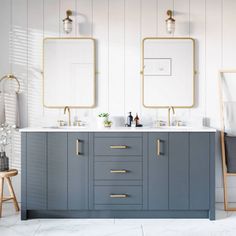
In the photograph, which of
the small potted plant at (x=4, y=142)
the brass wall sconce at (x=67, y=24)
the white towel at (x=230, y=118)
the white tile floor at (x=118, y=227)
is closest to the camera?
the white tile floor at (x=118, y=227)

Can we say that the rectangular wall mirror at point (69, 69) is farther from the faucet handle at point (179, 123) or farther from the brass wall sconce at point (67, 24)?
the faucet handle at point (179, 123)

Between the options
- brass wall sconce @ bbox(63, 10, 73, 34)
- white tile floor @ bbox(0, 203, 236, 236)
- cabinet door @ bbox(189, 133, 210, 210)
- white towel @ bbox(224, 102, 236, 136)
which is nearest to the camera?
white tile floor @ bbox(0, 203, 236, 236)

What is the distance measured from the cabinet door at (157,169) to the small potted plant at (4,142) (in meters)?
1.47

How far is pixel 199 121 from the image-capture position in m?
3.96

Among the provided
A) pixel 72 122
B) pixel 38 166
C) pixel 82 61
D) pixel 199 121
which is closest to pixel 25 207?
pixel 38 166

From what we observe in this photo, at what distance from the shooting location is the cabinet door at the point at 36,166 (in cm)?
346

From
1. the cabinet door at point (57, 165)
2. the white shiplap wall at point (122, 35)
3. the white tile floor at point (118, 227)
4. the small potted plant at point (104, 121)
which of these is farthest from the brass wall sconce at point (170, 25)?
the white tile floor at point (118, 227)

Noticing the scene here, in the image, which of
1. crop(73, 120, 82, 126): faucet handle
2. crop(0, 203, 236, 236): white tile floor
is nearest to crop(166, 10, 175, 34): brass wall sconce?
crop(73, 120, 82, 126): faucet handle

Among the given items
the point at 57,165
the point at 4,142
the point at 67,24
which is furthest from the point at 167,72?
the point at 4,142

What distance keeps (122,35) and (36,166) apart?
5.64 feet

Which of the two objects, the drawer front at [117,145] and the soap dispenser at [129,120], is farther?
the soap dispenser at [129,120]

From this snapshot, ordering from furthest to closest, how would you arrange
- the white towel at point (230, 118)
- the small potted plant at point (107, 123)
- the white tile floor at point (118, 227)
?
the white towel at point (230, 118) → the small potted plant at point (107, 123) → the white tile floor at point (118, 227)

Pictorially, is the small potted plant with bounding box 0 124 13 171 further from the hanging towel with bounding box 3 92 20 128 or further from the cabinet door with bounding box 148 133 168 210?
the cabinet door with bounding box 148 133 168 210

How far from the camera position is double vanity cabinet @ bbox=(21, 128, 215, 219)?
11.3 feet
